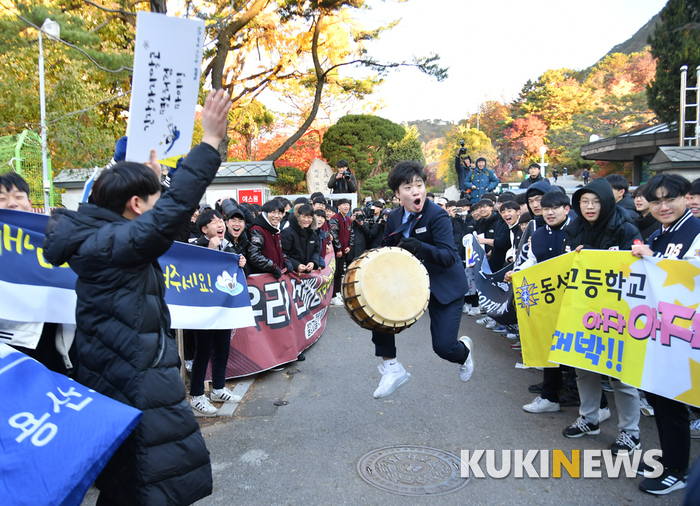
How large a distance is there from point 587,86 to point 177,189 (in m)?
50.6

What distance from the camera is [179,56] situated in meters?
2.46

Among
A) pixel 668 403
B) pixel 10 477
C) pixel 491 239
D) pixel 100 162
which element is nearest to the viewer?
pixel 10 477

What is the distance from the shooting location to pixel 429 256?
156 inches

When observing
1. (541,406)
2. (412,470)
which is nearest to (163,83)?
(412,470)

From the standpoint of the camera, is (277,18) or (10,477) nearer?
(10,477)

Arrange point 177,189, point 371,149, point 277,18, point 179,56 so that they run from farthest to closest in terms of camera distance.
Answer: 1. point 371,149
2. point 277,18
3. point 179,56
4. point 177,189

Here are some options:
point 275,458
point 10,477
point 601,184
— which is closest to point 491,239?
point 601,184

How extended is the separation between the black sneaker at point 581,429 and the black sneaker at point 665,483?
84 centimetres

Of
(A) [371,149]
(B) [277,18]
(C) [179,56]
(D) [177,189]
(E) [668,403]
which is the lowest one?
(E) [668,403]

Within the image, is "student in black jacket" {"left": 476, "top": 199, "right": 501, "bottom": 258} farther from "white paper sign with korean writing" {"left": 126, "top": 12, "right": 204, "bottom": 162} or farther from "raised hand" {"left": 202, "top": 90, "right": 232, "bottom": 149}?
"raised hand" {"left": 202, "top": 90, "right": 232, "bottom": 149}

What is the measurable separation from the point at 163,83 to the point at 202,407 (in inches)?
133

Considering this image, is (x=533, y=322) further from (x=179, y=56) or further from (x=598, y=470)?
(x=179, y=56)
